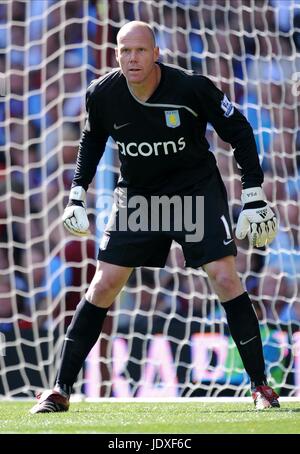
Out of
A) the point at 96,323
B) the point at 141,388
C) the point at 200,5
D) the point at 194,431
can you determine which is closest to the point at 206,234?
the point at 96,323

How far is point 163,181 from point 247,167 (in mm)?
291

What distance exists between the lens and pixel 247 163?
13.2 ft

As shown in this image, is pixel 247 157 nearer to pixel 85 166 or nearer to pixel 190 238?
pixel 190 238

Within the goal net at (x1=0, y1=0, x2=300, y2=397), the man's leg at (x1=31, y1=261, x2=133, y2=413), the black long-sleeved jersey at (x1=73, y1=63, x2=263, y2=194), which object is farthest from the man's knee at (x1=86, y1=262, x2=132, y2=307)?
the goal net at (x1=0, y1=0, x2=300, y2=397)

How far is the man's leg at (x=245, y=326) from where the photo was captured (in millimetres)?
4035

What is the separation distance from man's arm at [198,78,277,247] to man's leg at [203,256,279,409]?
0.14 m

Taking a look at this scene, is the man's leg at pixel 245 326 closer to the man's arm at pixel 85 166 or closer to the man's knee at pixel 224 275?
the man's knee at pixel 224 275

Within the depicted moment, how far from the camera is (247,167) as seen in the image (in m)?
4.02

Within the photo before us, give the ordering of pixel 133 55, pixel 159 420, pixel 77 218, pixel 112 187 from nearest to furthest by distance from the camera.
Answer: pixel 159 420, pixel 133 55, pixel 77 218, pixel 112 187

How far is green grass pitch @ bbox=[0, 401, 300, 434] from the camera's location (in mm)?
3471

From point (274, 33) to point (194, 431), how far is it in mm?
2918

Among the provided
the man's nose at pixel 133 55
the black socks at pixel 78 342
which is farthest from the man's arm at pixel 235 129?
the black socks at pixel 78 342

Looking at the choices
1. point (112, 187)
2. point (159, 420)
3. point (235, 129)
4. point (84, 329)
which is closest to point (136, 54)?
point (235, 129)

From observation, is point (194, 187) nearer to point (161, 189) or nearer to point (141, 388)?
point (161, 189)
